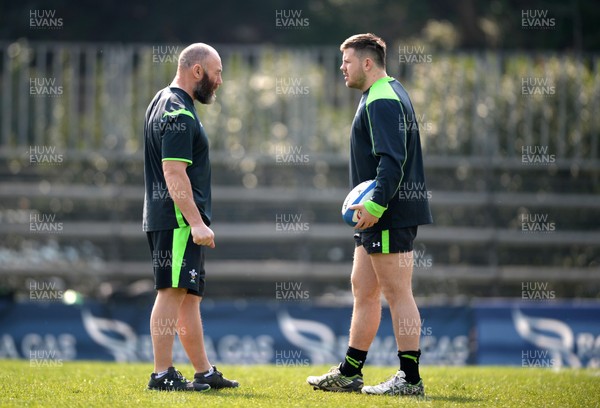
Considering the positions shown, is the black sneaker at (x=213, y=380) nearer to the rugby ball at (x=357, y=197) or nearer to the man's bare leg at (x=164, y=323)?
the man's bare leg at (x=164, y=323)

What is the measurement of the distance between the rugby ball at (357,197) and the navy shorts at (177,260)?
3.18 feet

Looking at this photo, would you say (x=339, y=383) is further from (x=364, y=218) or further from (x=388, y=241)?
(x=364, y=218)

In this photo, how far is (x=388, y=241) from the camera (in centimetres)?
607

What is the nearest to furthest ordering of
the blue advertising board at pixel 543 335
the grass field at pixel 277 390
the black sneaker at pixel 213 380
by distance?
the grass field at pixel 277 390 < the black sneaker at pixel 213 380 < the blue advertising board at pixel 543 335

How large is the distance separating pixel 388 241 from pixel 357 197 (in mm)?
341

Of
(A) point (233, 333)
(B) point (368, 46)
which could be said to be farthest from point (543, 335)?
(B) point (368, 46)

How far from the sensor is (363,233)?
621 cm

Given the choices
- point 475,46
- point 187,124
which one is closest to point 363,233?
point 187,124

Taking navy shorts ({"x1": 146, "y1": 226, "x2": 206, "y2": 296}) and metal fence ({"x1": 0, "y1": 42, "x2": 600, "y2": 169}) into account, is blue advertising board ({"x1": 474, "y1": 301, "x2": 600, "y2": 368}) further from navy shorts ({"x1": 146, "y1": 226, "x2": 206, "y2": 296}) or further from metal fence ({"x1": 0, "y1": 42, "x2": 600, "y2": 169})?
navy shorts ({"x1": 146, "y1": 226, "x2": 206, "y2": 296})

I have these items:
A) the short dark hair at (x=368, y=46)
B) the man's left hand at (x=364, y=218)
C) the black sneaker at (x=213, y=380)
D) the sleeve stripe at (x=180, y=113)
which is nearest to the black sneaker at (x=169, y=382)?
the black sneaker at (x=213, y=380)

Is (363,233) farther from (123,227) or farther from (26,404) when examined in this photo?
(123,227)

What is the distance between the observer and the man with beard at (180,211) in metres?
5.88

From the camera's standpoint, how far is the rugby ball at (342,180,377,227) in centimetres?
601

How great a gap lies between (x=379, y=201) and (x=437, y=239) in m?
8.55
